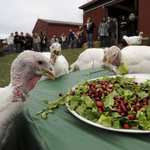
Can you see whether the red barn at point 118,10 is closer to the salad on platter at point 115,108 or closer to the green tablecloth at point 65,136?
the salad on platter at point 115,108

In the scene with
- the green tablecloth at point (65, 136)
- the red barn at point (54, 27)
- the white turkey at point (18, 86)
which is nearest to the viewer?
the green tablecloth at point (65, 136)

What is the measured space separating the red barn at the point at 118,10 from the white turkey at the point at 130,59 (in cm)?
745

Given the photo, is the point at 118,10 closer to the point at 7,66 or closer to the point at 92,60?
the point at 7,66

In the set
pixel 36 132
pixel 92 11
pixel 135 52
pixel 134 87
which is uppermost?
pixel 92 11

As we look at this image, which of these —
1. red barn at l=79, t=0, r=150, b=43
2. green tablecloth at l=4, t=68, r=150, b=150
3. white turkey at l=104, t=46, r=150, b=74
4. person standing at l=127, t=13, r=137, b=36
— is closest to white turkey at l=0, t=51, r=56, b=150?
green tablecloth at l=4, t=68, r=150, b=150

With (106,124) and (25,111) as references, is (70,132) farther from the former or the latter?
(25,111)

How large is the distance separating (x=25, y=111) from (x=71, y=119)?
1.60ft

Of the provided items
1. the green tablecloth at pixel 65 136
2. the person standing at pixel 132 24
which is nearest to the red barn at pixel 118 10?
the person standing at pixel 132 24

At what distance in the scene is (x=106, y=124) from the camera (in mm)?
924

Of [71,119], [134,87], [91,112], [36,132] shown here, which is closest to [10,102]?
[36,132]

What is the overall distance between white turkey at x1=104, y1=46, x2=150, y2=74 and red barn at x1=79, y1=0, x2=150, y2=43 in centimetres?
745

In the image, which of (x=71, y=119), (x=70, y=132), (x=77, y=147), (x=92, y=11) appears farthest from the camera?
(x=92, y=11)

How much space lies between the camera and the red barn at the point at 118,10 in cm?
905

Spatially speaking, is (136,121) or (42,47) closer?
(136,121)
